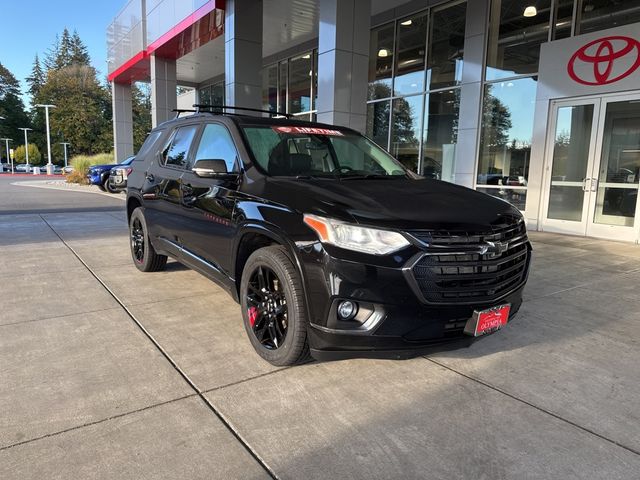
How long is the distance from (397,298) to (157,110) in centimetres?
1807

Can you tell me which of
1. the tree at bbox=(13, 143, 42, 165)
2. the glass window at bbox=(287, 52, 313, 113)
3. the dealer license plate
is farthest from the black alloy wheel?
the tree at bbox=(13, 143, 42, 165)

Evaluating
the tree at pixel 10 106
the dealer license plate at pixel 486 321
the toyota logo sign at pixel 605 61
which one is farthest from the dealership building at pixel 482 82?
the tree at pixel 10 106

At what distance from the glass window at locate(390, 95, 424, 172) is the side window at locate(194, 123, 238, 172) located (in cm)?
1020

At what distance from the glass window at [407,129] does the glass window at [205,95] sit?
1480 centimetres

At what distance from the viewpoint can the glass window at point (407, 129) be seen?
1388cm

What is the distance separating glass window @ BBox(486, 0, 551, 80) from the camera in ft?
35.8

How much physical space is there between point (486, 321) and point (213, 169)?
2.28 metres

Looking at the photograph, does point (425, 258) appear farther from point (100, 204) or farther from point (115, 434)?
point (100, 204)

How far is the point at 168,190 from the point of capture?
4832 millimetres

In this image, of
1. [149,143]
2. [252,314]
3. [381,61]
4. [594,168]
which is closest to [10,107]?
[381,61]

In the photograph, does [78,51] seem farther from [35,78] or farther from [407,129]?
[407,129]

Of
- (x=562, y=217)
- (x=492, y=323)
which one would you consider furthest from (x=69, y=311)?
(x=562, y=217)

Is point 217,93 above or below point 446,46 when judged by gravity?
above

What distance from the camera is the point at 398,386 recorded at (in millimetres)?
3068
